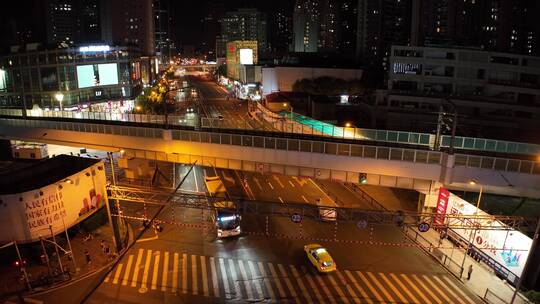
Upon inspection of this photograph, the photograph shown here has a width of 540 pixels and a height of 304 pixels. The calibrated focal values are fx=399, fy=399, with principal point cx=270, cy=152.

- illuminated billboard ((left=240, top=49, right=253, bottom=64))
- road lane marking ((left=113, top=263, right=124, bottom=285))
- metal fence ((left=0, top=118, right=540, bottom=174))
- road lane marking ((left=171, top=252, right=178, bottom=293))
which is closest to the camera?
road lane marking ((left=171, top=252, right=178, bottom=293))

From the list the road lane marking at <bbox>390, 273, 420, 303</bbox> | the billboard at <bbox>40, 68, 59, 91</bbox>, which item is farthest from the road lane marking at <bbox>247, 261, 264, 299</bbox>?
the billboard at <bbox>40, 68, 59, 91</bbox>

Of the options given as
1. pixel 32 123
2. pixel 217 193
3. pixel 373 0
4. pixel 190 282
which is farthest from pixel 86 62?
pixel 373 0

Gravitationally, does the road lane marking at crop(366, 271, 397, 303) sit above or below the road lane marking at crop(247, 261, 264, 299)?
above

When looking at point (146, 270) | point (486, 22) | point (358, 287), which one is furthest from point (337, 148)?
point (486, 22)

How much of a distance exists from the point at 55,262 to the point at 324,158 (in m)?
20.9

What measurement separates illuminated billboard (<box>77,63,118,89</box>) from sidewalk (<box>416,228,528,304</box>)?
69546mm

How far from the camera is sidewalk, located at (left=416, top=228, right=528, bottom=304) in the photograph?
944 inches

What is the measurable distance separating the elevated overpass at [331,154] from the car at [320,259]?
7.78 metres

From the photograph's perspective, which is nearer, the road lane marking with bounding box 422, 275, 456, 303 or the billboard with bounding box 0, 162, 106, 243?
the road lane marking with bounding box 422, 275, 456, 303

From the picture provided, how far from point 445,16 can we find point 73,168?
109 metres

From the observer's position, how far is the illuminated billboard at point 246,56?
5522 inches

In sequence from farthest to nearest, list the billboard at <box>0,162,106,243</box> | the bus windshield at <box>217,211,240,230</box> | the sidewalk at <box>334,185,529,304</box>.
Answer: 1. the bus windshield at <box>217,211,240,230</box>
2. the billboard at <box>0,162,106,243</box>
3. the sidewalk at <box>334,185,529,304</box>

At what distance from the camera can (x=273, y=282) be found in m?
25.0

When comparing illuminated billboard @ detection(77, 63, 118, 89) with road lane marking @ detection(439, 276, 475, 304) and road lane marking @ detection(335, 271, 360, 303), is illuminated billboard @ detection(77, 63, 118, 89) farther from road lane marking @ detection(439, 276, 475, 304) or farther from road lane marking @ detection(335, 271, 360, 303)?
road lane marking @ detection(439, 276, 475, 304)
